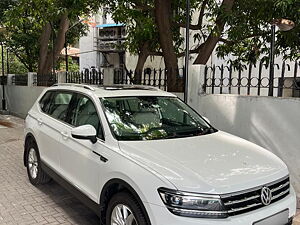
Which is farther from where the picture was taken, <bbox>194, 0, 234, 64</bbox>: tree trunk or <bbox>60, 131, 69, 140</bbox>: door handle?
<bbox>194, 0, 234, 64</bbox>: tree trunk

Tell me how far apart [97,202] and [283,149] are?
9.51 ft

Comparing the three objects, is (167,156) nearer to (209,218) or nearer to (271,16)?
(209,218)

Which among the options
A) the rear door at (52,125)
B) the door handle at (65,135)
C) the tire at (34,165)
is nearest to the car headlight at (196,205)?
the door handle at (65,135)

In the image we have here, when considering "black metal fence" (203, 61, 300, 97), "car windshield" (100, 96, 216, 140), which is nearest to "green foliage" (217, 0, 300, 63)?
"black metal fence" (203, 61, 300, 97)

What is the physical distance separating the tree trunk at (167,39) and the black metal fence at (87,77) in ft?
6.31

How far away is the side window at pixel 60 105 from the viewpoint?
4137 millimetres

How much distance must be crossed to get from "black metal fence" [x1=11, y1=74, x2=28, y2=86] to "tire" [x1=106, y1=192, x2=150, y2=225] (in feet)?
35.2

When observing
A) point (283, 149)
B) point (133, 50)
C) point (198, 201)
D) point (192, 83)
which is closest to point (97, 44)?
point (133, 50)

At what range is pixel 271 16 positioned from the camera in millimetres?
5902

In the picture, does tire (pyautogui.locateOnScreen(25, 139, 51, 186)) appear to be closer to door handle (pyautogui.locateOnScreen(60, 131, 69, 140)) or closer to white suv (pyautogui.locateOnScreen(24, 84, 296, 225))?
white suv (pyautogui.locateOnScreen(24, 84, 296, 225))

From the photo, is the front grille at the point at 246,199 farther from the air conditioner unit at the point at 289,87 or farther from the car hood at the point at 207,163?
the air conditioner unit at the point at 289,87

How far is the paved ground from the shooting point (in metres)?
3.70

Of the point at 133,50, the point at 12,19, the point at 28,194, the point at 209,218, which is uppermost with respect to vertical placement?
the point at 12,19

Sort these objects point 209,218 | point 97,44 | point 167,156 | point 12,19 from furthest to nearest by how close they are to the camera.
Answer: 1. point 97,44
2. point 12,19
3. point 167,156
4. point 209,218
